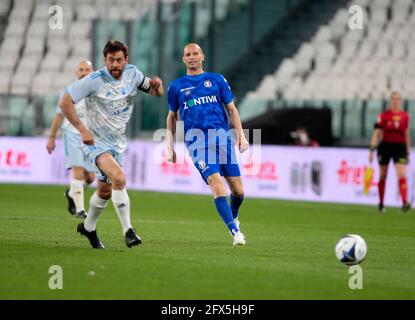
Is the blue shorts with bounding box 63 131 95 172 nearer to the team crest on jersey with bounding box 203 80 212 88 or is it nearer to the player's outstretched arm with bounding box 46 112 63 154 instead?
the player's outstretched arm with bounding box 46 112 63 154

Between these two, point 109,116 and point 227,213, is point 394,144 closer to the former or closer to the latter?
point 227,213

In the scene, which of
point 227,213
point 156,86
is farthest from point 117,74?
point 227,213

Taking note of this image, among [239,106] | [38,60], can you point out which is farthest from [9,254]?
[38,60]

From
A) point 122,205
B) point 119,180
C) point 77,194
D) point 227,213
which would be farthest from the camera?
point 77,194

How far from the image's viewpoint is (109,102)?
12.4m

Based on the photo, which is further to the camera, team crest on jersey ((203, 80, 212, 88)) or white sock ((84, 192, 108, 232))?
team crest on jersey ((203, 80, 212, 88))

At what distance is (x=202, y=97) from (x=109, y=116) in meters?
1.43

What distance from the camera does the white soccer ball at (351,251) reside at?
11.0 meters

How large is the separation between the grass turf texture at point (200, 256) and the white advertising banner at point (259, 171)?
312 cm

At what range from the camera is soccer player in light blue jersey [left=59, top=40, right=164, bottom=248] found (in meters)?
12.2

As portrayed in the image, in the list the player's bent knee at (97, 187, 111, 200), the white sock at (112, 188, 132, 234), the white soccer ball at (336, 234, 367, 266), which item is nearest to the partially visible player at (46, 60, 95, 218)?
the player's bent knee at (97, 187, 111, 200)

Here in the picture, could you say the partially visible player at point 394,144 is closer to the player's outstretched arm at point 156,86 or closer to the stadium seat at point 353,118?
the stadium seat at point 353,118

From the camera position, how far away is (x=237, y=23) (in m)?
29.0
